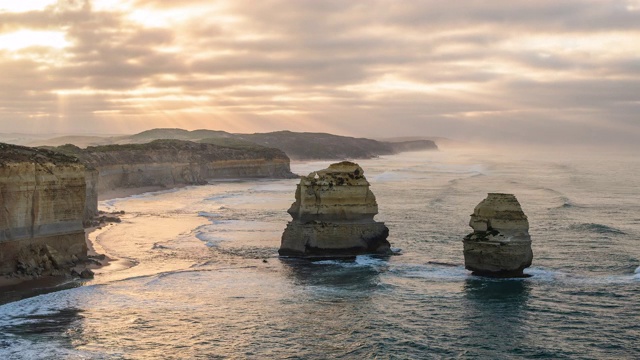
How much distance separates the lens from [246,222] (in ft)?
201

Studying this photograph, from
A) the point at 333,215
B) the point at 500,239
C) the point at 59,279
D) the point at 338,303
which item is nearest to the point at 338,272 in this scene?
the point at 333,215

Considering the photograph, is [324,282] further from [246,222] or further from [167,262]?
[246,222]

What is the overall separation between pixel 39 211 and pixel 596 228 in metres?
38.1

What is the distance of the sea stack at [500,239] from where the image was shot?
3653 centimetres

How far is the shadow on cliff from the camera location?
36812 millimetres

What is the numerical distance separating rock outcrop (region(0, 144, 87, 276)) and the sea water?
8.41 feet

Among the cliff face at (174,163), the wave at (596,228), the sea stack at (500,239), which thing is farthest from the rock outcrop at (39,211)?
the cliff face at (174,163)

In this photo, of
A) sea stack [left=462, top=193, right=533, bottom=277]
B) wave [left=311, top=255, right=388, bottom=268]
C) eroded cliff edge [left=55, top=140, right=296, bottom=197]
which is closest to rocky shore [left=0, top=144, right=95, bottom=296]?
wave [left=311, top=255, right=388, bottom=268]

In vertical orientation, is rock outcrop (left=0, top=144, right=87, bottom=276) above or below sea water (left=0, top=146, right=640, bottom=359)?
above

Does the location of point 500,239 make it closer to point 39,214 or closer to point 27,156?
point 39,214

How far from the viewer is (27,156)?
38500mm

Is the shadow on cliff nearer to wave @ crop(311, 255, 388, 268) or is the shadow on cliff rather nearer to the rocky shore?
wave @ crop(311, 255, 388, 268)

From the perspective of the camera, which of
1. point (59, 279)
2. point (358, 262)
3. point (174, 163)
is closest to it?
point (59, 279)

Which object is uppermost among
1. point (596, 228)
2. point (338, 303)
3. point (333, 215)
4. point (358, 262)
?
point (333, 215)
